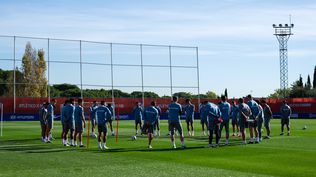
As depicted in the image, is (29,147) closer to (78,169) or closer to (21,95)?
(78,169)

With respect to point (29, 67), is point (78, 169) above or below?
below

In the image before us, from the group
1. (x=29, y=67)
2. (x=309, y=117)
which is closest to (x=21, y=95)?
(x=29, y=67)

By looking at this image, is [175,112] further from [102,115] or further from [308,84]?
[308,84]

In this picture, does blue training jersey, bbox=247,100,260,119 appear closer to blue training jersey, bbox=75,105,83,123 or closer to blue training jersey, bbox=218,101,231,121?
blue training jersey, bbox=218,101,231,121

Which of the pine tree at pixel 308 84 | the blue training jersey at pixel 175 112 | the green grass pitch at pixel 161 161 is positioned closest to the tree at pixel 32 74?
the green grass pitch at pixel 161 161

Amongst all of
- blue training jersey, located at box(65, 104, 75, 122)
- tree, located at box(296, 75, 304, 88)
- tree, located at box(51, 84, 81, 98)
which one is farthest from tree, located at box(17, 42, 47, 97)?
tree, located at box(296, 75, 304, 88)

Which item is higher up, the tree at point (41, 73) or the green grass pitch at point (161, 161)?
the tree at point (41, 73)

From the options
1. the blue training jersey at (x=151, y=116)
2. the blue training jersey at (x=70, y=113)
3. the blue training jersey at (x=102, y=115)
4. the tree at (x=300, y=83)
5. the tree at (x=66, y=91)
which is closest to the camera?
the blue training jersey at (x=102, y=115)

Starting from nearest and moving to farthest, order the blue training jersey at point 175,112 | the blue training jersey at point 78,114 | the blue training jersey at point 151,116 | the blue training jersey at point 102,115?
the blue training jersey at point 102,115, the blue training jersey at point 175,112, the blue training jersey at point 151,116, the blue training jersey at point 78,114

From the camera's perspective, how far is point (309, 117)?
241 ft

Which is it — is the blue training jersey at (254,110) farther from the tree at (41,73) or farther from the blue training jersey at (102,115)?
the tree at (41,73)

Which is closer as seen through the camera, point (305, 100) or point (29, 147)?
point (29, 147)

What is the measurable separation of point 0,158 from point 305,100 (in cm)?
6187

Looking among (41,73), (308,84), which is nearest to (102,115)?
(41,73)
